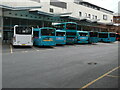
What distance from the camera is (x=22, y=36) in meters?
21.5

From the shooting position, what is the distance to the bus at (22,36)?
70.0ft

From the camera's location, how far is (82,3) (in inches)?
2467

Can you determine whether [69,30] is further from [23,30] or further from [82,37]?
[23,30]

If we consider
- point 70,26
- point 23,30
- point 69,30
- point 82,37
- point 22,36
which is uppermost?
point 70,26

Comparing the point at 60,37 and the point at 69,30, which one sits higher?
the point at 69,30

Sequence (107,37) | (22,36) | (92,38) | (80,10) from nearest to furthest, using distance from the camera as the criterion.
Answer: (22,36), (92,38), (107,37), (80,10)

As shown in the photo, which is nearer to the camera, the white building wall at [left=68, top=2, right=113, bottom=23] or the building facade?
the building facade

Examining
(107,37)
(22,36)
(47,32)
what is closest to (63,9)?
(107,37)

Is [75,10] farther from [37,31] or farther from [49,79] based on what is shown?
[49,79]

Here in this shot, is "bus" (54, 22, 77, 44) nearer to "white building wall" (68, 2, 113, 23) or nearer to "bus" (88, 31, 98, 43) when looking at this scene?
"bus" (88, 31, 98, 43)

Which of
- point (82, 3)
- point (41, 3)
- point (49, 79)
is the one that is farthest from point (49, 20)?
point (49, 79)

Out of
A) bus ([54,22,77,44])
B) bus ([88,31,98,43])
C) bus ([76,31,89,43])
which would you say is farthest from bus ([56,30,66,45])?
bus ([88,31,98,43])

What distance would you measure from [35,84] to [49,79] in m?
0.84

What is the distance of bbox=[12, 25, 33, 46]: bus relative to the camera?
21.3m
